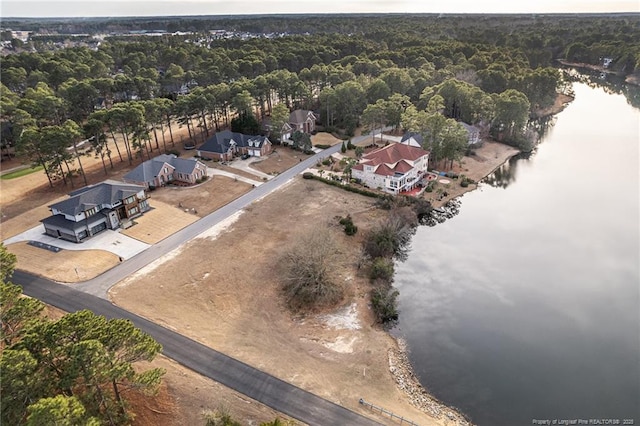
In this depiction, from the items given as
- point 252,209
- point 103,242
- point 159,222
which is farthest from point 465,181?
point 103,242

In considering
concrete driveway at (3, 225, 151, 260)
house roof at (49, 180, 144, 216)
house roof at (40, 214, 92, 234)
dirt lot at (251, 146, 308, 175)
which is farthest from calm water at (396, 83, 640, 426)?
house roof at (40, 214, 92, 234)

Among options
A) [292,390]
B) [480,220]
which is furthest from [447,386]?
[480,220]

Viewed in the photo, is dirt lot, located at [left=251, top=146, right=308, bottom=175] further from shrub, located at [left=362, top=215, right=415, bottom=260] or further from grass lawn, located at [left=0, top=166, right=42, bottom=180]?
grass lawn, located at [left=0, top=166, right=42, bottom=180]

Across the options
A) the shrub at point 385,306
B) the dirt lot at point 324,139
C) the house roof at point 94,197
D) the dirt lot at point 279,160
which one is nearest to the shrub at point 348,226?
the shrub at point 385,306

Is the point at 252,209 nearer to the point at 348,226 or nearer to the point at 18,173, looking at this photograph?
the point at 348,226

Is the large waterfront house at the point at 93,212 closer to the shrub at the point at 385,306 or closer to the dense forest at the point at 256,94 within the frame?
the dense forest at the point at 256,94

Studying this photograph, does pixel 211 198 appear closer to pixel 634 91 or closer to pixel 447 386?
pixel 447 386
